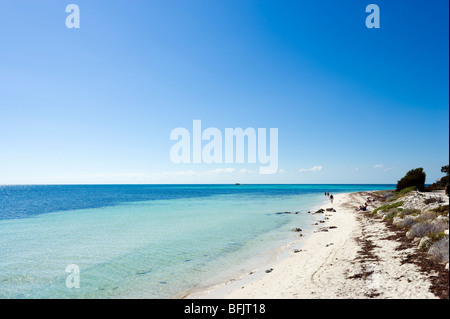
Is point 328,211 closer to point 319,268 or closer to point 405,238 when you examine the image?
point 405,238

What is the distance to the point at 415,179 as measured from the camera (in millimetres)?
56188

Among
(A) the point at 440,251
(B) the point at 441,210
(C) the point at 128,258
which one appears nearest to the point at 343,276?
(A) the point at 440,251

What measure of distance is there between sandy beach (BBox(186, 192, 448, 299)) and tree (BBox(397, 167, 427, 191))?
1984 inches

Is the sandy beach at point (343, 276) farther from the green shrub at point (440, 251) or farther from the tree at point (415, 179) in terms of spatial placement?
the tree at point (415, 179)

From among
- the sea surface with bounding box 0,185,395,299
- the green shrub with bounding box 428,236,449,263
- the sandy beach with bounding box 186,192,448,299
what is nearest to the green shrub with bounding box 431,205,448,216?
the sandy beach with bounding box 186,192,448,299

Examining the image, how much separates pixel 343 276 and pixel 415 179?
2353 inches

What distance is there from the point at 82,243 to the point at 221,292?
62.0ft

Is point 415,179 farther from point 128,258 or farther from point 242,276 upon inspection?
point 128,258

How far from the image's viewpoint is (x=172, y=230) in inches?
1171

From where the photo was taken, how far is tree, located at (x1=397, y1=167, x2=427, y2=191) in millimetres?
55688

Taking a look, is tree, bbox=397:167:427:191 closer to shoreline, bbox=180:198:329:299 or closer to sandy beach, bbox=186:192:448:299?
sandy beach, bbox=186:192:448:299

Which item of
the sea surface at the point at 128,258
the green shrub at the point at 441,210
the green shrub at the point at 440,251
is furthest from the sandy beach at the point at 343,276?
the green shrub at the point at 441,210
